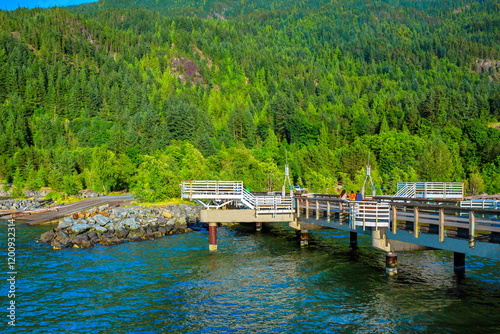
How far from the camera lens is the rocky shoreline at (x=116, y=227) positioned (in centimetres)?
4225

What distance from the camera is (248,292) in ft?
86.9

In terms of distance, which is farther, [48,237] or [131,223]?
[131,223]

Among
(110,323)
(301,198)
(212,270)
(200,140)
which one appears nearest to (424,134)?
(200,140)

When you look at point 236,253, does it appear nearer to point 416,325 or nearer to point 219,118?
point 416,325

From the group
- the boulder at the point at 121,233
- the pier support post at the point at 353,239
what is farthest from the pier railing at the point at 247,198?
the boulder at the point at 121,233

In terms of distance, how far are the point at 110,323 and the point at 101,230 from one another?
24.1 meters

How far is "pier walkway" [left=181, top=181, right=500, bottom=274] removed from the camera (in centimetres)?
2145

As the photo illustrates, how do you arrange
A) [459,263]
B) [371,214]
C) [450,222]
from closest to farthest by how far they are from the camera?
[450,222] < [371,214] < [459,263]

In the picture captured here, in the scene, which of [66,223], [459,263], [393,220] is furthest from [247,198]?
[66,223]

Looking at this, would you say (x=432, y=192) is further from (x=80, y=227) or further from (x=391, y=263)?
(x=80, y=227)

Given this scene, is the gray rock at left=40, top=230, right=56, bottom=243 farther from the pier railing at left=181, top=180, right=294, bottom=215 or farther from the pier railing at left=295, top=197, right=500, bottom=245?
the pier railing at left=295, top=197, right=500, bottom=245

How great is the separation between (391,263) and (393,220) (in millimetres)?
3494

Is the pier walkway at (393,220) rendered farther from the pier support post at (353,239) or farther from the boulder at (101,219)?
the boulder at (101,219)

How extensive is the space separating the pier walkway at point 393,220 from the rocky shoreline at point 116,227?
338 inches
